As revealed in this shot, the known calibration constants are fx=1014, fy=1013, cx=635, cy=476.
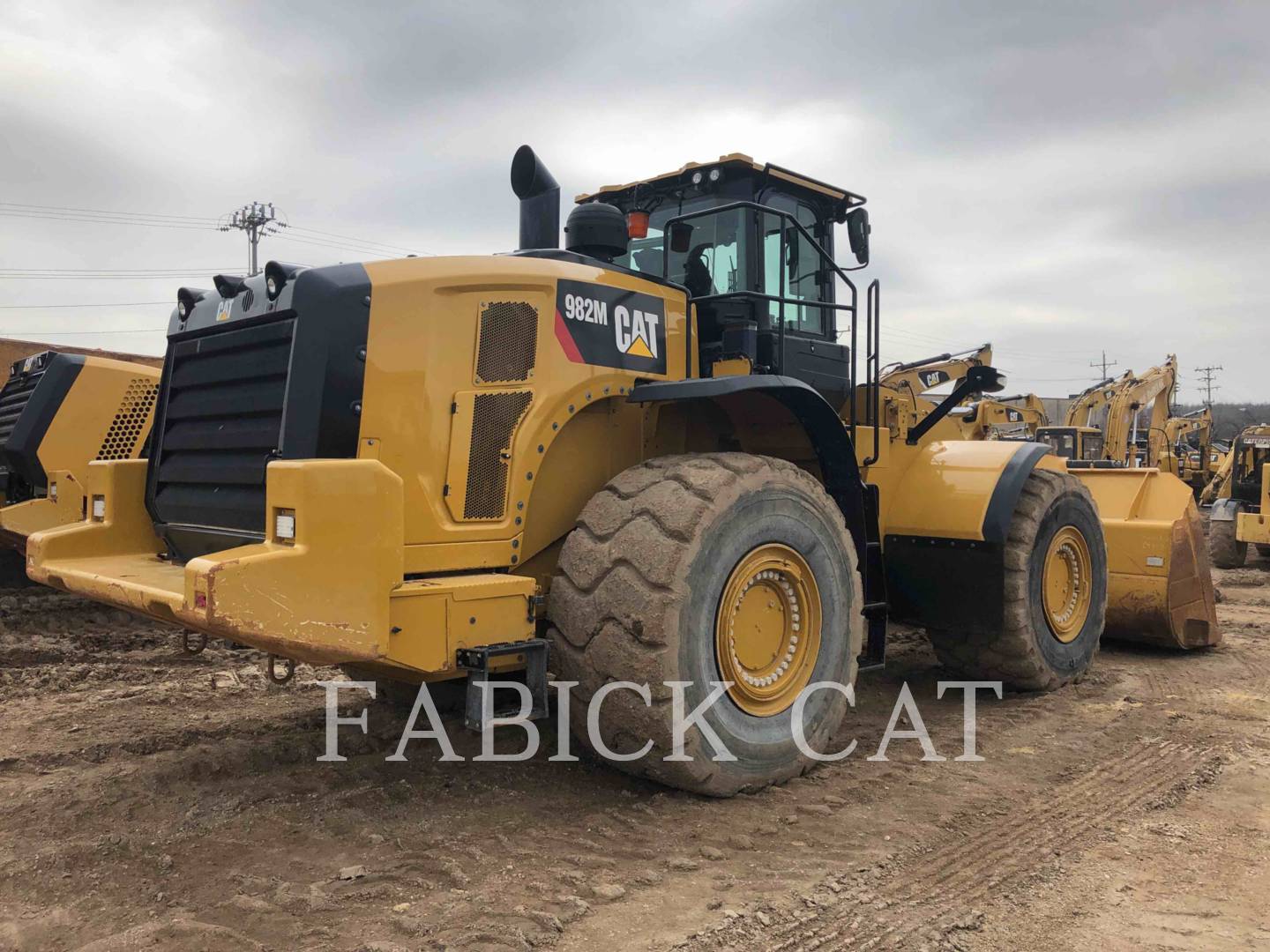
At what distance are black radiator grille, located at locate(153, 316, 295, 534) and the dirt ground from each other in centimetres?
117

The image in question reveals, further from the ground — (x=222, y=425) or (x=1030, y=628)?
(x=222, y=425)

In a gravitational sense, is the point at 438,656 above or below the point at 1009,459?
below

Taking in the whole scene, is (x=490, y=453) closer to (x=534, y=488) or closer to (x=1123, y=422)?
(x=534, y=488)

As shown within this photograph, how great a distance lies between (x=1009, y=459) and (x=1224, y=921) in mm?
3168

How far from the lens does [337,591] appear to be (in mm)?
3295

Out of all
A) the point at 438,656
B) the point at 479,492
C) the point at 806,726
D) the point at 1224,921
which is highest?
the point at 479,492

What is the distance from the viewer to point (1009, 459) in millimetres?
5918

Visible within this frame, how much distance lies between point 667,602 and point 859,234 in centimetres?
326

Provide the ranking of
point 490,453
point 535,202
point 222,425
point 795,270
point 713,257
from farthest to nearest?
point 795,270
point 713,257
point 535,202
point 222,425
point 490,453

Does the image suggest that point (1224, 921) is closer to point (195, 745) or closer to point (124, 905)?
point (124, 905)

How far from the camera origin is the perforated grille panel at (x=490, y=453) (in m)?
3.87

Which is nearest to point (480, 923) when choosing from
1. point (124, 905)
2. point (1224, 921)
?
point (124, 905)

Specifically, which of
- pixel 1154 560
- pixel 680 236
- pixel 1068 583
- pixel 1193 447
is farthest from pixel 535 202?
pixel 1193 447

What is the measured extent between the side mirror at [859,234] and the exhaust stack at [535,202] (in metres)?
2.06
